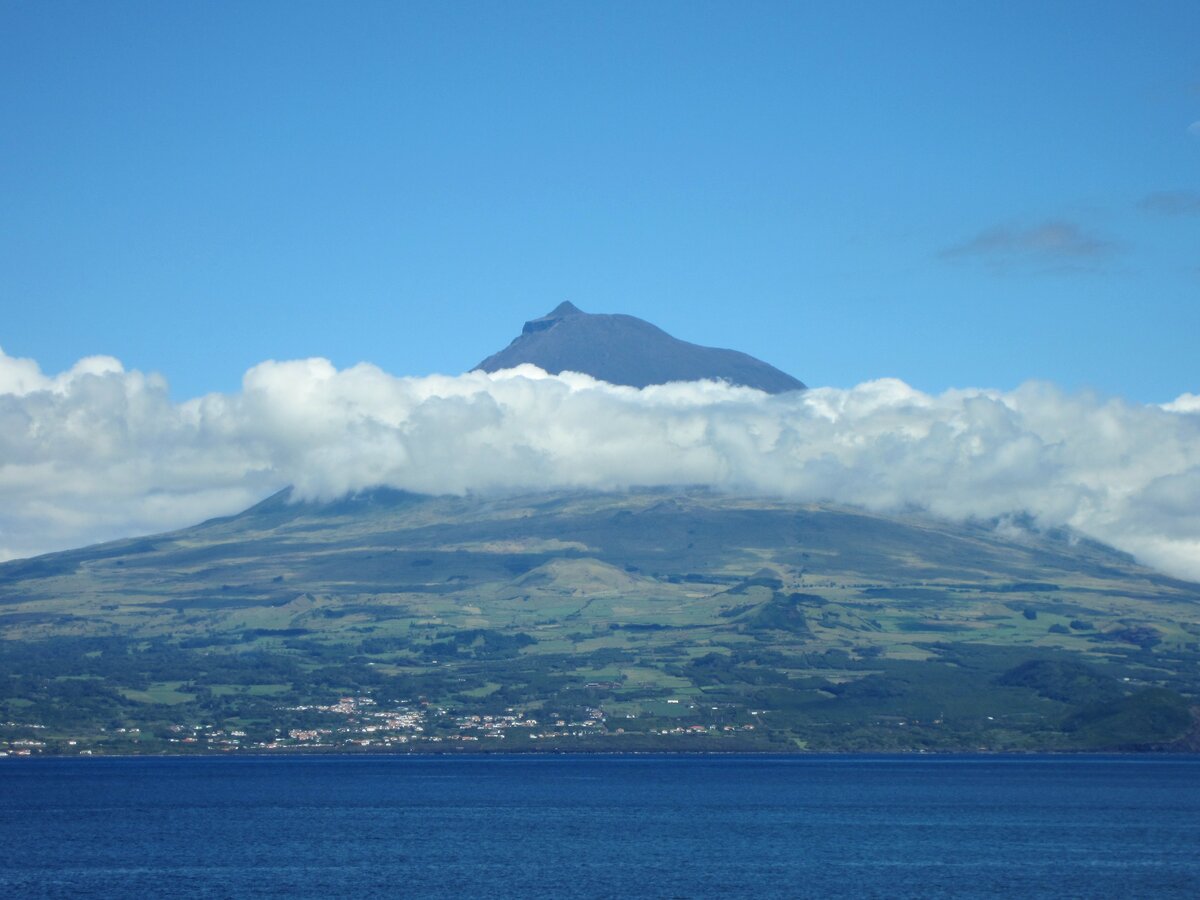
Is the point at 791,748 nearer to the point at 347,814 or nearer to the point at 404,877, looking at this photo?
the point at 347,814

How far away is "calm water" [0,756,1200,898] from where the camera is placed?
269 feet

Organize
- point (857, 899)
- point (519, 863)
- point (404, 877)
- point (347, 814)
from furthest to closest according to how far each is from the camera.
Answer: point (347, 814) < point (519, 863) < point (404, 877) < point (857, 899)

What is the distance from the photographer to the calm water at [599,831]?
81875 millimetres

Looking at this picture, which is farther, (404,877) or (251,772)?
(251,772)

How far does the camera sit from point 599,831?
108 meters

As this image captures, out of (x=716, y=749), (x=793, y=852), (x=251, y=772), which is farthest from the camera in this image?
(x=716, y=749)

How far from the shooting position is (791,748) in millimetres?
187875

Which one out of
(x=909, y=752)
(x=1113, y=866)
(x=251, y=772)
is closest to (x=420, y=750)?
(x=251, y=772)

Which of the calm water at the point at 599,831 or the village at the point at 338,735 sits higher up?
the calm water at the point at 599,831

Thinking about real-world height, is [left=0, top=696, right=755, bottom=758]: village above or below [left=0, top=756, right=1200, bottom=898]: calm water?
below

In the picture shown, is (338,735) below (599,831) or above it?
below

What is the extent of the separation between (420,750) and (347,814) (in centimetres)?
6498

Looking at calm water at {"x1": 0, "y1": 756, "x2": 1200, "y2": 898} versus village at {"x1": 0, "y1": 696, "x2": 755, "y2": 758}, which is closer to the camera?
calm water at {"x1": 0, "y1": 756, "x2": 1200, "y2": 898}

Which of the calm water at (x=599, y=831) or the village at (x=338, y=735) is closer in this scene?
the calm water at (x=599, y=831)
